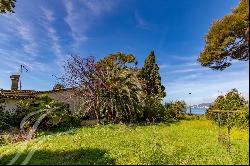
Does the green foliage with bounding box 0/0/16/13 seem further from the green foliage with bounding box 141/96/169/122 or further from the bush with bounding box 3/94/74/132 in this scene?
the green foliage with bounding box 141/96/169/122

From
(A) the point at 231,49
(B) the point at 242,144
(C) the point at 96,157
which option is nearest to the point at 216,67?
(A) the point at 231,49

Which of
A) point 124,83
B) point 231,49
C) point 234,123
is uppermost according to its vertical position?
point 231,49

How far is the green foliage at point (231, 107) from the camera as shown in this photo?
17.2 meters

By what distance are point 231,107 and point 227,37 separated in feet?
20.1

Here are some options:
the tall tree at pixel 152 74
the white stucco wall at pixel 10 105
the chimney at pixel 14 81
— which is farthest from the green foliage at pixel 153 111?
the tall tree at pixel 152 74

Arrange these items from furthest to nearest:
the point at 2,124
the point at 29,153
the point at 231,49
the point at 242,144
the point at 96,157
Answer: the point at 231,49 < the point at 2,124 < the point at 242,144 < the point at 29,153 < the point at 96,157

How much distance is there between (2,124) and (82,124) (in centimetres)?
547

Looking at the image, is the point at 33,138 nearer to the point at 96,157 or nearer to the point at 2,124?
the point at 2,124

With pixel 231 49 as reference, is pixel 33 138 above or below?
below

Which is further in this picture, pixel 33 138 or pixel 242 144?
pixel 33 138

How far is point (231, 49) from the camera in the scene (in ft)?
94.3

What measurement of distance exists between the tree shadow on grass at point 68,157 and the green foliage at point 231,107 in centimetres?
627

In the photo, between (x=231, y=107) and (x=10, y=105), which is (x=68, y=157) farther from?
(x=10, y=105)


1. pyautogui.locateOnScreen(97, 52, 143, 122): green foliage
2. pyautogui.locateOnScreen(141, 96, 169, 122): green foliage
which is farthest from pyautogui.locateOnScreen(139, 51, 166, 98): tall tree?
pyautogui.locateOnScreen(97, 52, 143, 122): green foliage
